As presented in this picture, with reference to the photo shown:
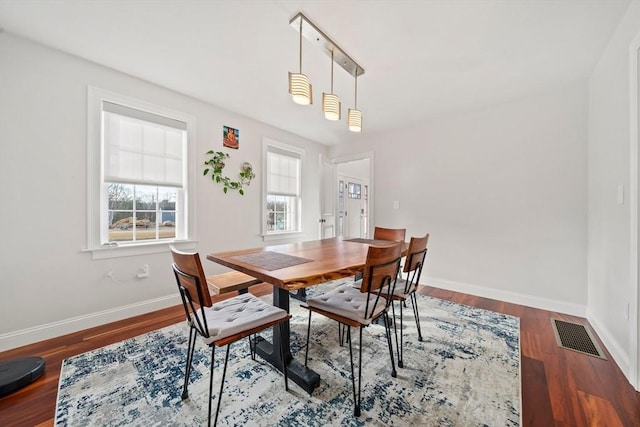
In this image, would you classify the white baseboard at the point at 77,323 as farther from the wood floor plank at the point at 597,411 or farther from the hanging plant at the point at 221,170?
the wood floor plank at the point at 597,411

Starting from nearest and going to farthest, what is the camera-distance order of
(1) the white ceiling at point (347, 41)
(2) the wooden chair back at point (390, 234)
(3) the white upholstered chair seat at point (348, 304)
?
(3) the white upholstered chair seat at point (348, 304) → (1) the white ceiling at point (347, 41) → (2) the wooden chair back at point (390, 234)

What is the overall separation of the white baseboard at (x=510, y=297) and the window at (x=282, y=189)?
94.1 inches

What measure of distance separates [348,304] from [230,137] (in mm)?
2800

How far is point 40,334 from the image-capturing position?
2.03 metres

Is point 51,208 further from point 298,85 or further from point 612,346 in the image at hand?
point 612,346

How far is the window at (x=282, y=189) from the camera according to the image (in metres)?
3.94

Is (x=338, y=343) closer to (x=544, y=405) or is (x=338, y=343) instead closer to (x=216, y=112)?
(x=544, y=405)

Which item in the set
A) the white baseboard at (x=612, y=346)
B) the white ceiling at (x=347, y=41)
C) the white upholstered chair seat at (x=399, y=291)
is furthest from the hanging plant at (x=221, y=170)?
the white baseboard at (x=612, y=346)

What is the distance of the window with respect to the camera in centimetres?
394

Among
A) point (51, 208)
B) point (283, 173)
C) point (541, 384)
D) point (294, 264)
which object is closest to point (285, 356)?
point (294, 264)

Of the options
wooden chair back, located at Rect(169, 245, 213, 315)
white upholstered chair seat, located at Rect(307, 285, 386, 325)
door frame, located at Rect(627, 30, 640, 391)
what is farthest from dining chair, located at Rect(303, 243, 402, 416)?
door frame, located at Rect(627, 30, 640, 391)

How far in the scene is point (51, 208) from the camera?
2.08 metres

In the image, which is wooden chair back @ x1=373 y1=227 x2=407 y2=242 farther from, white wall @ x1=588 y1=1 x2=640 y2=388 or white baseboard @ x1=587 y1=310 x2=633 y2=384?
white baseboard @ x1=587 y1=310 x2=633 y2=384


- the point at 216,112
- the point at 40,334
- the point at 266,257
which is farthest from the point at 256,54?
the point at 40,334
